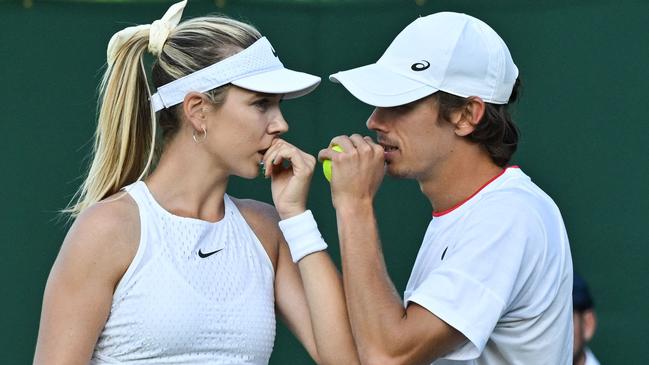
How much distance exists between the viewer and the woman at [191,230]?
2.98 m

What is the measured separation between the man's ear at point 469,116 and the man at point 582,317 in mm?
1284

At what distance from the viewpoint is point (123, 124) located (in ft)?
10.7

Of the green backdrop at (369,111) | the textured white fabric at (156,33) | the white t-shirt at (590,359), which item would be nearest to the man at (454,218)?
the textured white fabric at (156,33)

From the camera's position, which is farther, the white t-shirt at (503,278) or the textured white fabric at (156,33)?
the textured white fabric at (156,33)

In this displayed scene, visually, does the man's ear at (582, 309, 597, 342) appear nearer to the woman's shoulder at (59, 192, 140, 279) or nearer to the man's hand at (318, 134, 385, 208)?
the man's hand at (318, 134, 385, 208)

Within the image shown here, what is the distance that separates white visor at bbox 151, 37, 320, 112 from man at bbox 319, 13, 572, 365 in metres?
0.18

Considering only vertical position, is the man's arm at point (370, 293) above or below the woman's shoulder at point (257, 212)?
above

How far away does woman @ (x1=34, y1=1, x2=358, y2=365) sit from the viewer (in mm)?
2979

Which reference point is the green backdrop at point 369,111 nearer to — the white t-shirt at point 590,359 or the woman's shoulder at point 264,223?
the white t-shirt at point 590,359

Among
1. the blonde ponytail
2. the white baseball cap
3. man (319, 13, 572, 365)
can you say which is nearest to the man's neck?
man (319, 13, 572, 365)

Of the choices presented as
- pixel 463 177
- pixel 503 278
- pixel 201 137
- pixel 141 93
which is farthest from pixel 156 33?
pixel 503 278

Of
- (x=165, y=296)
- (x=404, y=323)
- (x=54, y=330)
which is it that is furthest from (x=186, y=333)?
(x=404, y=323)

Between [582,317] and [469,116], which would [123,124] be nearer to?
[469,116]

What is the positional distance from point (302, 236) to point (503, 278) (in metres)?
0.56
